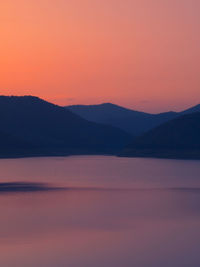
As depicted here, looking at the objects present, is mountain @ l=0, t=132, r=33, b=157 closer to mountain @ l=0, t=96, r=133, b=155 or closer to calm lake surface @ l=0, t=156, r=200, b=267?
mountain @ l=0, t=96, r=133, b=155

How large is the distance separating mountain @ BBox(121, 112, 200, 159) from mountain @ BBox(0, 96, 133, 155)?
3239 centimetres

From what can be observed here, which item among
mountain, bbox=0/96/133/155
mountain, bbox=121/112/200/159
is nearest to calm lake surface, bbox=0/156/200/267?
mountain, bbox=121/112/200/159

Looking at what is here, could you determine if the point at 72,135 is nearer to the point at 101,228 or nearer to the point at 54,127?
the point at 54,127

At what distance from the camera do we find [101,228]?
22750mm

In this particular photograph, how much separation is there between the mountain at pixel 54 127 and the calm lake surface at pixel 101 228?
367 feet

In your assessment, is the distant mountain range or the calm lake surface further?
the distant mountain range

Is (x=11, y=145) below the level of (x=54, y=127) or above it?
below

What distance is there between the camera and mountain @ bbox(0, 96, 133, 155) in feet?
517

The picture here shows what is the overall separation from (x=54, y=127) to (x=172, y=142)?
220ft

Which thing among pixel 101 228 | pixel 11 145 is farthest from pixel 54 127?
pixel 101 228

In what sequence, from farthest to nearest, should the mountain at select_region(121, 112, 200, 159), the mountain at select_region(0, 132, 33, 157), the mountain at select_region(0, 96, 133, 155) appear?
the mountain at select_region(0, 96, 133, 155) < the mountain at select_region(0, 132, 33, 157) < the mountain at select_region(121, 112, 200, 159)

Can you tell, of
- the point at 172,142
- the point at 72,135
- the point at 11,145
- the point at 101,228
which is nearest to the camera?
the point at 101,228

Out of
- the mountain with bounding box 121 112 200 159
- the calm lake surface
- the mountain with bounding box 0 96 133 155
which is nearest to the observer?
the calm lake surface

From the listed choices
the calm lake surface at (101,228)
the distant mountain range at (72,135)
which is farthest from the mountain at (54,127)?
the calm lake surface at (101,228)
